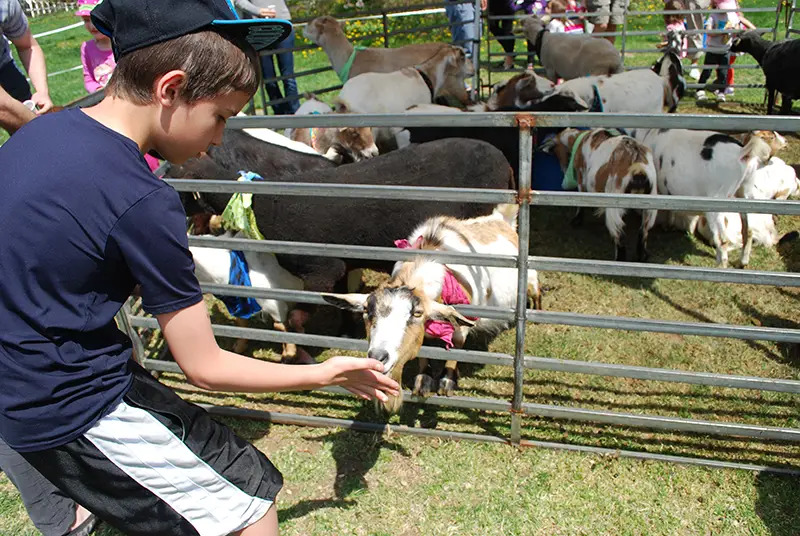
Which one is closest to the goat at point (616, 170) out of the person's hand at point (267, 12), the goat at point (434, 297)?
the goat at point (434, 297)

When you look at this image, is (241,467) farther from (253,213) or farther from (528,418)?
(253,213)

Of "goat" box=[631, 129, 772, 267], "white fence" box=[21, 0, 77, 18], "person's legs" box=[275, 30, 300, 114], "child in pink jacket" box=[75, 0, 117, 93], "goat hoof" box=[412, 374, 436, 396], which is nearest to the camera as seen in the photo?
"goat hoof" box=[412, 374, 436, 396]

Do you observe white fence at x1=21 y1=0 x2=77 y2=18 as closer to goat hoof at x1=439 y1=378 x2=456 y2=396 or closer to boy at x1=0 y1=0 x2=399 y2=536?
goat hoof at x1=439 y1=378 x2=456 y2=396

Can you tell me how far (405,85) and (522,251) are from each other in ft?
18.8

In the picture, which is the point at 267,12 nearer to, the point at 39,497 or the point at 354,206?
the point at 354,206

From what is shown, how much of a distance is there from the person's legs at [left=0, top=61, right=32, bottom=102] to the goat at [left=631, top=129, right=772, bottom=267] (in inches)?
210

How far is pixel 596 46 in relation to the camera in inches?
379

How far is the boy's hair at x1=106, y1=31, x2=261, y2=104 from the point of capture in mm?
1386

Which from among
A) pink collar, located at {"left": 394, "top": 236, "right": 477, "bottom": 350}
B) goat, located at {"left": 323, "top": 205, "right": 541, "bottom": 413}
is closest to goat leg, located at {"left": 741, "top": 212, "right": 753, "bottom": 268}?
goat, located at {"left": 323, "top": 205, "right": 541, "bottom": 413}

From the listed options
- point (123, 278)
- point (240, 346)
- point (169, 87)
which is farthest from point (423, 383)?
point (169, 87)

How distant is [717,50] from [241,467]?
34.3 feet

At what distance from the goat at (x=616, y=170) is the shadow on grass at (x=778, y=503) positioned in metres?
2.66

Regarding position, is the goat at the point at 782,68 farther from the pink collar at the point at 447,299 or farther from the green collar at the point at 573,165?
the pink collar at the point at 447,299

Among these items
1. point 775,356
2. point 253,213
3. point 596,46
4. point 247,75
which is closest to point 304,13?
point 596,46
